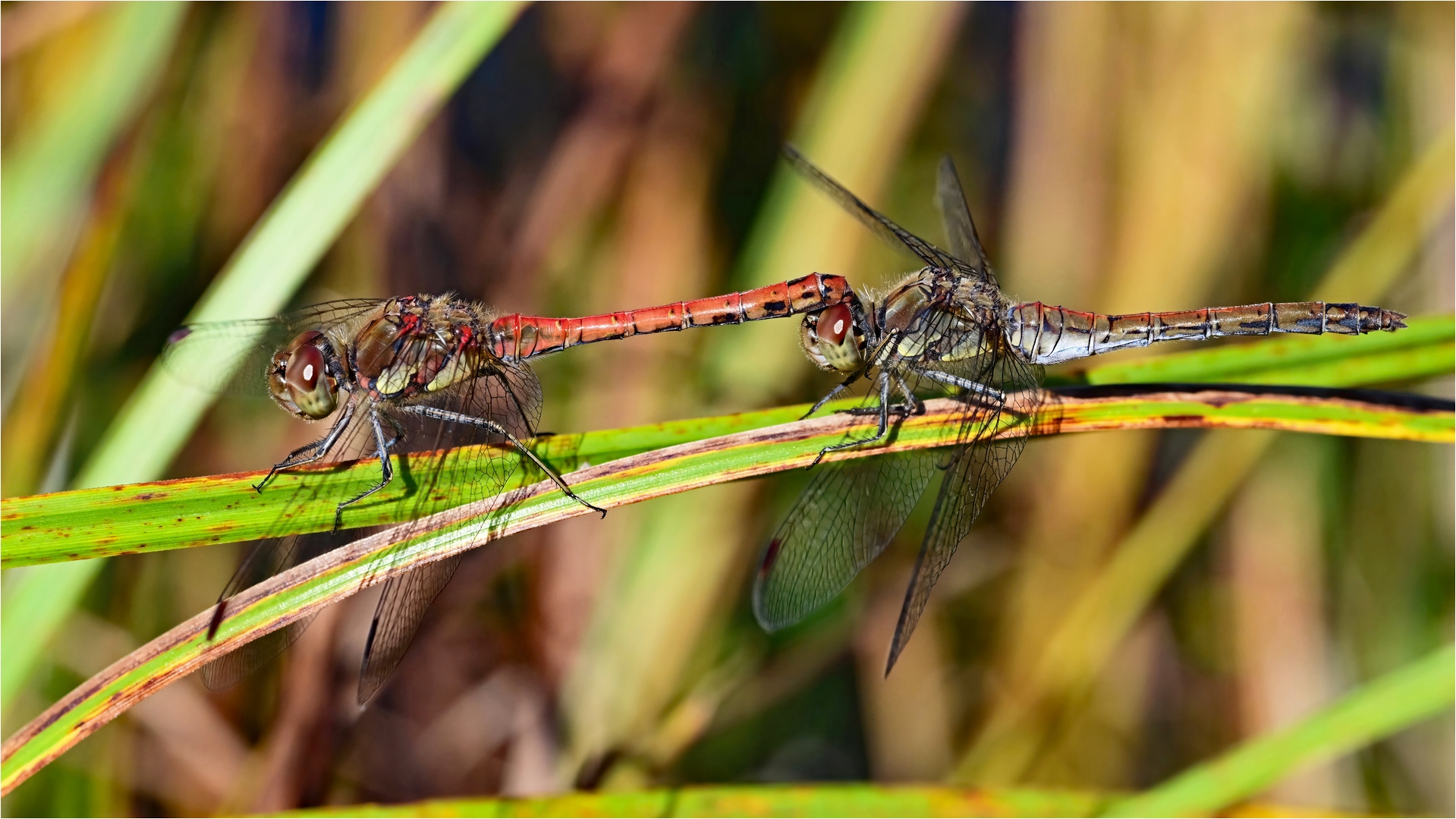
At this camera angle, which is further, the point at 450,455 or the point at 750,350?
the point at 750,350

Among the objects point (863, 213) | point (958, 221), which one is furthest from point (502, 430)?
point (958, 221)

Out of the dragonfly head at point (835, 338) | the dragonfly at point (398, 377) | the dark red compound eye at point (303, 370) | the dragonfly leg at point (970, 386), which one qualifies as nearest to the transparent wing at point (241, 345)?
the dragonfly at point (398, 377)

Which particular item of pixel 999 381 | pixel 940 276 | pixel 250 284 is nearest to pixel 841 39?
pixel 940 276

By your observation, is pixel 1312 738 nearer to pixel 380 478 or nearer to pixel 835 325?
pixel 835 325

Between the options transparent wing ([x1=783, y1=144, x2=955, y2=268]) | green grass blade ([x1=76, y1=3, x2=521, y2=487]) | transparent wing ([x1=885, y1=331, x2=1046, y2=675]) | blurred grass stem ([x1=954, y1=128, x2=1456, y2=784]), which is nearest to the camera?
green grass blade ([x1=76, y1=3, x2=521, y2=487])

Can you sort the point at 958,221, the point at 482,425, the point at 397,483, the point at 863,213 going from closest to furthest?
1. the point at 397,483
2. the point at 482,425
3. the point at 863,213
4. the point at 958,221

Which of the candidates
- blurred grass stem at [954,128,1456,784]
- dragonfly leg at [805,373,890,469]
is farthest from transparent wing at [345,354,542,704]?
blurred grass stem at [954,128,1456,784]

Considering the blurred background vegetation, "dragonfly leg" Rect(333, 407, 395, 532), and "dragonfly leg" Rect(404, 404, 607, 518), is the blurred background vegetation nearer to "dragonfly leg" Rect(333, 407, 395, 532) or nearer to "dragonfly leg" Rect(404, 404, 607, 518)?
"dragonfly leg" Rect(404, 404, 607, 518)

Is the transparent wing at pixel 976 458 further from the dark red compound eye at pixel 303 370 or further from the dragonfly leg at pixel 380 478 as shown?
the dark red compound eye at pixel 303 370
